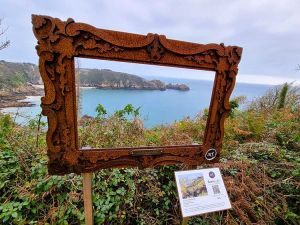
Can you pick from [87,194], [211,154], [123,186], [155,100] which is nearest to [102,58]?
[155,100]

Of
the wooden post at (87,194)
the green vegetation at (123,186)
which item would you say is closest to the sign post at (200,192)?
the green vegetation at (123,186)

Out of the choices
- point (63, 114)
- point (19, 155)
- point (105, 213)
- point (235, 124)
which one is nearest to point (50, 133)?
point (63, 114)

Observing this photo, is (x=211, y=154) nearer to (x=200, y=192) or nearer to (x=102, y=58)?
(x=200, y=192)

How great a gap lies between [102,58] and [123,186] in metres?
1.74

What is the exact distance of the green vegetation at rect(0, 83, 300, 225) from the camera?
7.89 feet

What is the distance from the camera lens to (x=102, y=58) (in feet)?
5.78

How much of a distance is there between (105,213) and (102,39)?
196 centimetres

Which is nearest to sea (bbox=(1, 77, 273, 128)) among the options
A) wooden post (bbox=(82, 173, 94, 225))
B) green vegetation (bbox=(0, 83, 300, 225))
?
green vegetation (bbox=(0, 83, 300, 225))

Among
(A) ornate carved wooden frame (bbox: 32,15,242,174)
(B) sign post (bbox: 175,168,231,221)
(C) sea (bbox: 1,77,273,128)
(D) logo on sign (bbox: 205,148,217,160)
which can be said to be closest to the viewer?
(A) ornate carved wooden frame (bbox: 32,15,242,174)

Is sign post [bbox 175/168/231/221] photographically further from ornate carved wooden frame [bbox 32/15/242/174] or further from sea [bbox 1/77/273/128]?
sea [bbox 1/77/273/128]

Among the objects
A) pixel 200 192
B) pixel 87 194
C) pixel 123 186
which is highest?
pixel 200 192

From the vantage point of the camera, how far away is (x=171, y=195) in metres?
2.77

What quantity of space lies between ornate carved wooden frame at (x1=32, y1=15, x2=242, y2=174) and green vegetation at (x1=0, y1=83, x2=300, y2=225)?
44cm

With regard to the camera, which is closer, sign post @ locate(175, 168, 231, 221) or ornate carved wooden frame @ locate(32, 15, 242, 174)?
ornate carved wooden frame @ locate(32, 15, 242, 174)
